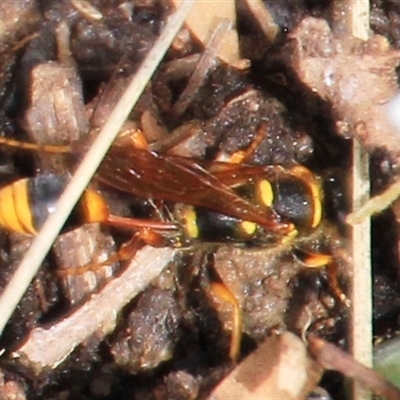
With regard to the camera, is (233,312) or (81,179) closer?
(81,179)

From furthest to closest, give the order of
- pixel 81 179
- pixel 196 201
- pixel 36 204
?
pixel 196 201, pixel 36 204, pixel 81 179

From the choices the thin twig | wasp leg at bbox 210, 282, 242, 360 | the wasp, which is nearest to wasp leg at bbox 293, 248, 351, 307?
the wasp

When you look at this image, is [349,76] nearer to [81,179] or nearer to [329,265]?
[329,265]

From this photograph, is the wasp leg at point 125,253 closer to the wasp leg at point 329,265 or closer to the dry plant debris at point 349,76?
the wasp leg at point 329,265

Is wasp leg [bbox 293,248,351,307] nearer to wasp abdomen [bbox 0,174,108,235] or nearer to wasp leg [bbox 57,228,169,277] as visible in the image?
wasp leg [bbox 57,228,169,277]

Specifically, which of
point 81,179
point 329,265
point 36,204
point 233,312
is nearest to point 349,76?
point 329,265

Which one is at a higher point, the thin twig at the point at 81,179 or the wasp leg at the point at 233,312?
the thin twig at the point at 81,179

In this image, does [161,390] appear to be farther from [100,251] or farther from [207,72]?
[207,72]

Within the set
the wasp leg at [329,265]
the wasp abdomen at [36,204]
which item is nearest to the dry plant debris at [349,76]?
the wasp leg at [329,265]
